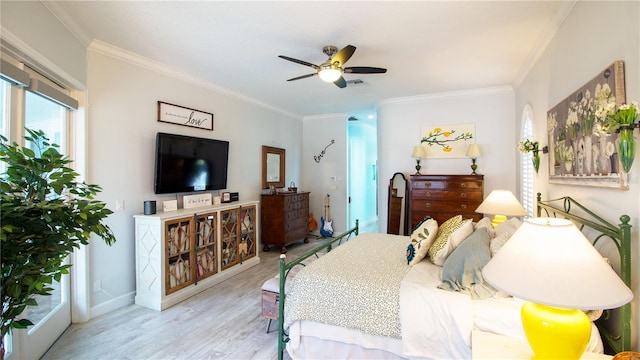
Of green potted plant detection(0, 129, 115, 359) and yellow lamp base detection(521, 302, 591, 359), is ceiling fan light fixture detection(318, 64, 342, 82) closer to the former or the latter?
green potted plant detection(0, 129, 115, 359)

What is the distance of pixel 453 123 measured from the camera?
15.0 ft

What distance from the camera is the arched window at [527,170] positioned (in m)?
3.18

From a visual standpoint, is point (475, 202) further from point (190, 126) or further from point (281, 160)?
point (190, 126)

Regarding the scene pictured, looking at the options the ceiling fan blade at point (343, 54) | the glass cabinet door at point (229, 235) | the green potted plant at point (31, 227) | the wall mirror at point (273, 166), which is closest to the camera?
the green potted plant at point (31, 227)

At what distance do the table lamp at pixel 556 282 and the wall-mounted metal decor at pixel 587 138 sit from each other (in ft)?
2.02

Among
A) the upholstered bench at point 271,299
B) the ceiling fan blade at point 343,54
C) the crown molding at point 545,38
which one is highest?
the crown molding at point 545,38

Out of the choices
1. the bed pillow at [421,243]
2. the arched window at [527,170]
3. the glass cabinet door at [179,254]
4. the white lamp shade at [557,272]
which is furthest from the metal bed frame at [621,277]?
the glass cabinet door at [179,254]

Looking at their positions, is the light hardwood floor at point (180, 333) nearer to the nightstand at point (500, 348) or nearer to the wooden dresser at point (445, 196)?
the nightstand at point (500, 348)

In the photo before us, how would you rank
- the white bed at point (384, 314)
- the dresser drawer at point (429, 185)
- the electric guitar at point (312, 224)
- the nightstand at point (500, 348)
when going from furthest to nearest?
the electric guitar at point (312, 224) → the dresser drawer at point (429, 185) → the white bed at point (384, 314) → the nightstand at point (500, 348)

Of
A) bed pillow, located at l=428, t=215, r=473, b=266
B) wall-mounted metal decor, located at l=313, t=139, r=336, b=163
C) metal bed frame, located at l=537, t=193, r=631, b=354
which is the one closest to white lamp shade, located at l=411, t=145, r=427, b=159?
wall-mounted metal decor, located at l=313, t=139, r=336, b=163

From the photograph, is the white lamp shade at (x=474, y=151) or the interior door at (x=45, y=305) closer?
the interior door at (x=45, y=305)

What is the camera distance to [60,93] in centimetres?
231

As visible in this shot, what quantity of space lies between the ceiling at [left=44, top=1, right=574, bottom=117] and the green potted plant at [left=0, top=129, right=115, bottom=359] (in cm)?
161

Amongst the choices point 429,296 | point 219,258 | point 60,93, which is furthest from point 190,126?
point 429,296
